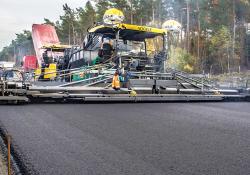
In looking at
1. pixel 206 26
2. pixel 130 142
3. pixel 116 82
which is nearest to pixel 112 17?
pixel 116 82

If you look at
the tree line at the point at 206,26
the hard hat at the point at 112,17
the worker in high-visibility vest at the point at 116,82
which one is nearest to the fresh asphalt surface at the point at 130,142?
the worker in high-visibility vest at the point at 116,82

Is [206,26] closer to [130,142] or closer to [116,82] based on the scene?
[116,82]

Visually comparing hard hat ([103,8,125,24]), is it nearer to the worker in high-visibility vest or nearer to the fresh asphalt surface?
the worker in high-visibility vest

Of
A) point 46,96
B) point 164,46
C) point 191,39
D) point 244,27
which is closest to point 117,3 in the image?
point 191,39

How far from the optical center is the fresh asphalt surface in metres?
3.60

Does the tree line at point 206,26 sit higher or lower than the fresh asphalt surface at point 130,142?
higher

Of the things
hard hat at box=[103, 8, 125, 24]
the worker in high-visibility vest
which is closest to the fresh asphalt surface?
the worker in high-visibility vest

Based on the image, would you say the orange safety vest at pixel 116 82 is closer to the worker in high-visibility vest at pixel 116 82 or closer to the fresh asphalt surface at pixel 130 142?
the worker in high-visibility vest at pixel 116 82

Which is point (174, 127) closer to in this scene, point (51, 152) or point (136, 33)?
point (51, 152)

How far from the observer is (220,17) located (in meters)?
43.0

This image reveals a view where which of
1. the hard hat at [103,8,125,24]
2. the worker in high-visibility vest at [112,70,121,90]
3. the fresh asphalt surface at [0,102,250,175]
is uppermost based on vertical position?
the hard hat at [103,8,125,24]

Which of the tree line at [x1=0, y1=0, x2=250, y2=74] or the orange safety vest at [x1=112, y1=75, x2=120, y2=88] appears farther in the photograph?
the tree line at [x1=0, y1=0, x2=250, y2=74]

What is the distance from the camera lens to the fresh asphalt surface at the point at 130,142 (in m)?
3.60

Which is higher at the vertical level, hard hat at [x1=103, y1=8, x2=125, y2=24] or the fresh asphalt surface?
hard hat at [x1=103, y1=8, x2=125, y2=24]
